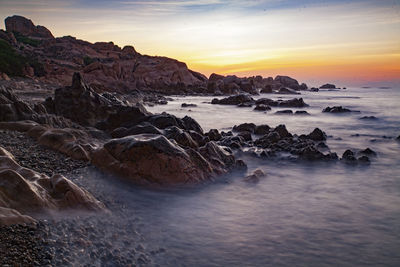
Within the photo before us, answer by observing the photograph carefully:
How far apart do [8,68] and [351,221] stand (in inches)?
1759

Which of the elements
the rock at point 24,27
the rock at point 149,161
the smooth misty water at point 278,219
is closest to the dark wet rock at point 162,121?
the smooth misty water at point 278,219

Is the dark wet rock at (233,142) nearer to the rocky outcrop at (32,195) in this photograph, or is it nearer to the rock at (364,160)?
the rock at (364,160)

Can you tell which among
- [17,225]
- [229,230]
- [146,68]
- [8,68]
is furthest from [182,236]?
[146,68]

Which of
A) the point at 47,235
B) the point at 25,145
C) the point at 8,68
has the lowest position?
the point at 47,235

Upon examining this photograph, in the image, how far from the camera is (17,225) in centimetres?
434

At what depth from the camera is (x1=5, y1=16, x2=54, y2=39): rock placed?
437 feet

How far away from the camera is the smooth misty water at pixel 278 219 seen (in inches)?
211

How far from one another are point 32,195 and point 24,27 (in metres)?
150

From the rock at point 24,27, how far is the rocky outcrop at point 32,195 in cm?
14552

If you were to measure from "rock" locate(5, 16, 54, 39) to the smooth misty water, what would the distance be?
144793 millimetres

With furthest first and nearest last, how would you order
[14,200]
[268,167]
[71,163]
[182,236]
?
[268,167]
[71,163]
[182,236]
[14,200]

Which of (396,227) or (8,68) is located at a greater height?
(8,68)

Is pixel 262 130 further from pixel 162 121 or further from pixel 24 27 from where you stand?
pixel 24 27

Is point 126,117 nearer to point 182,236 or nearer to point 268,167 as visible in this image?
point 268,167
